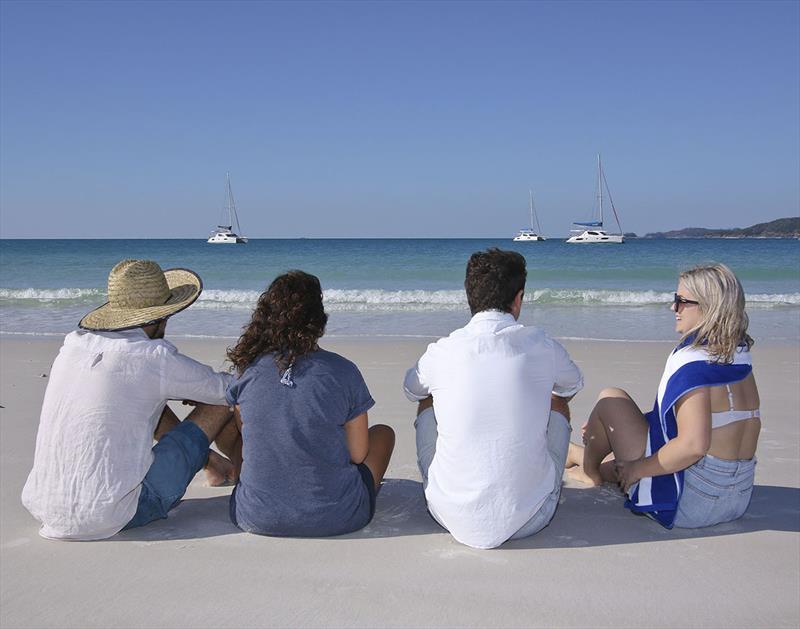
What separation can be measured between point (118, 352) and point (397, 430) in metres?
2.47

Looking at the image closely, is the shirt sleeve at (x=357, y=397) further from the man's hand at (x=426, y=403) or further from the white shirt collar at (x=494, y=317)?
the white shirt collar at (x=494, y=317)

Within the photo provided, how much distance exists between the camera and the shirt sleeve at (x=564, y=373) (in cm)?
289

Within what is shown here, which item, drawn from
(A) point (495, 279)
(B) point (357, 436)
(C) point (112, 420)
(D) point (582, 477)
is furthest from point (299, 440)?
(D) point (582, 477)

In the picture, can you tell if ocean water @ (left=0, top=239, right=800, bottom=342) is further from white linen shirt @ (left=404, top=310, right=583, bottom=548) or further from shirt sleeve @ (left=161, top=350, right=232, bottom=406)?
shirt sleeve @ (left=161, top=350, right=232, bottom=406)

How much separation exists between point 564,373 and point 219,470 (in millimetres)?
1893

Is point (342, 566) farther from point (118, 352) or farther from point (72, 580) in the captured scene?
point (118, 352)

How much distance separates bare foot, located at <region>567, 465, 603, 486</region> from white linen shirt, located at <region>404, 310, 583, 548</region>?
935 mm

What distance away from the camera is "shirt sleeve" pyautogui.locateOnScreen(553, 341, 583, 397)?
9.48 feet

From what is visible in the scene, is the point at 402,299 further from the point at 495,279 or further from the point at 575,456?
the point at 495,279

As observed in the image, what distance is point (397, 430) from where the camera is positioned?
5.06 metres

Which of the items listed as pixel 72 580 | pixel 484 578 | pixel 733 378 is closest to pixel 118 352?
pixel 72 580

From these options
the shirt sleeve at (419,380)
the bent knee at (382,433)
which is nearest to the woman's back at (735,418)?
the shirt sleeve at (419,380)

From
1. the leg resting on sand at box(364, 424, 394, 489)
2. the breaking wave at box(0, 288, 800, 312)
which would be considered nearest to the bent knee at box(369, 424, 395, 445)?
the leg resting on sand at box(364, 424, 394, 489)

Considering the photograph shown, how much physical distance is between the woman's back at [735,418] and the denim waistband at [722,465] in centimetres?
2
